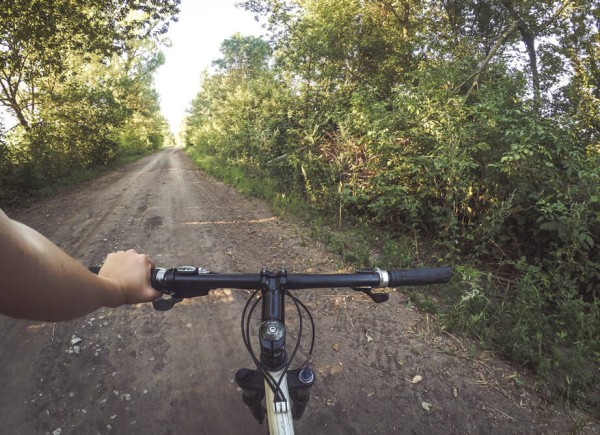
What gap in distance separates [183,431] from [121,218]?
6.41 meters

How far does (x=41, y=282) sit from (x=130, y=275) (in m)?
0.41

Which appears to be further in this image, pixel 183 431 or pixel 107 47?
pixel 107 47

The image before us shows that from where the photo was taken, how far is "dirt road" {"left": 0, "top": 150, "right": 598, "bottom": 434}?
8.32 feet

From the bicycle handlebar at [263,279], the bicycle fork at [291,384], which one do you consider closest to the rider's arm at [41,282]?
the bicycle handlebar at [263,279]

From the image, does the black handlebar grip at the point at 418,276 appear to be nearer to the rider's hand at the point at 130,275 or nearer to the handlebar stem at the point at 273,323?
the handlebar stem at the point at 273,323

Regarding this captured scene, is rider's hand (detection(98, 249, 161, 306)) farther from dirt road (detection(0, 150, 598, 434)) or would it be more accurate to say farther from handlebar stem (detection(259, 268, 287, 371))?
dirt road (detection(0, 150, 598, 434))

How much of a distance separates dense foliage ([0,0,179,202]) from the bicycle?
416 inches

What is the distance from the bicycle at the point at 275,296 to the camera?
1.23 m

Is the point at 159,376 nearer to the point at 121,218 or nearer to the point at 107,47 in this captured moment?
the point at 121,218

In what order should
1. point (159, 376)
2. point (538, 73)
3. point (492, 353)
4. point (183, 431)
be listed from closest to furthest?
point (183, 431) → point (159, 376) → point (492, 353) → point (538, 73)

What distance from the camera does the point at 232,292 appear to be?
4.23 metres

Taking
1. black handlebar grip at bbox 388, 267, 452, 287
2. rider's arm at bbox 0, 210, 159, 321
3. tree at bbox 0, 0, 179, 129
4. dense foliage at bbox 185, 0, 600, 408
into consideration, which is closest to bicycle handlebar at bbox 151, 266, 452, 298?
black handlebar grip at bbox 388, 267, 452, 287

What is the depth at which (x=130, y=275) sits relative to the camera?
4.21 ft

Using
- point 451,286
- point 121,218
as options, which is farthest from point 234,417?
point 121,218
